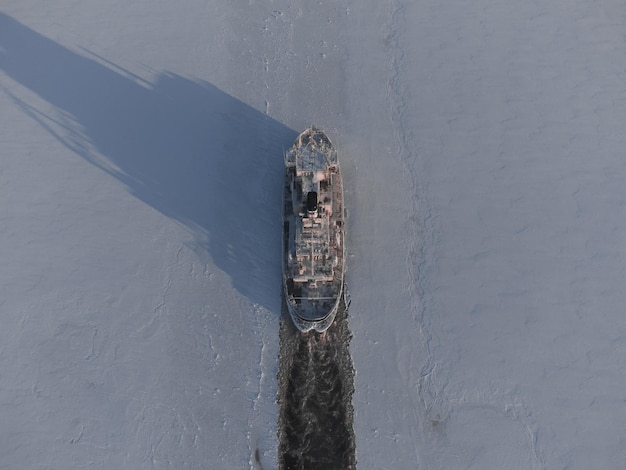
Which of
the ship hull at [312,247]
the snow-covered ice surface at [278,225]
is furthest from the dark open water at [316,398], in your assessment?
the ship hull at [312,247]

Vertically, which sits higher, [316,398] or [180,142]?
[180,142]

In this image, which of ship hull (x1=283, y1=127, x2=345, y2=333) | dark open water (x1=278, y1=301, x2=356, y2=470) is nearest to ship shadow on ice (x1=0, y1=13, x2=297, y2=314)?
ship hull (x1=283, y1=127, x2=345, y2=333)

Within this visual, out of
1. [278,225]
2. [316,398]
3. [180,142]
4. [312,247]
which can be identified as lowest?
[316,398]

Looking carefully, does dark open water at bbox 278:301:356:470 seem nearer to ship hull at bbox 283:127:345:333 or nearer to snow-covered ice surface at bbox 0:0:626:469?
snow-covered ice surface at bbox 0:0:626:469

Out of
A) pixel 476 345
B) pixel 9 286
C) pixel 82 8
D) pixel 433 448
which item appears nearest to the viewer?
pixel 433 448

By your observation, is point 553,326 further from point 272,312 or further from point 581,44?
point 581,44

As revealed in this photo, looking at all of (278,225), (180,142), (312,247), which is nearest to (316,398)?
(312,247)

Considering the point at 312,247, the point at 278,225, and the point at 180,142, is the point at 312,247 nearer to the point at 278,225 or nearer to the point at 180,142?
the point at 278,225

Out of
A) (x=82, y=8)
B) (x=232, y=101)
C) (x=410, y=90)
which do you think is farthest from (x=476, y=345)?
(x=82, y=8)
